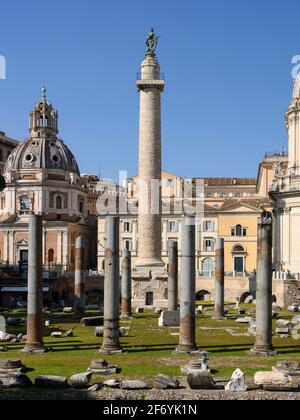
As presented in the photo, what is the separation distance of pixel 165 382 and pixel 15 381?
4.03 m

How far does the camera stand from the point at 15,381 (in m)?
17.6

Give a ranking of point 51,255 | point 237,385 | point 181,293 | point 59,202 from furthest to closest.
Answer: point 59,202 < point 51,255 < point 181,293 < point 237,385

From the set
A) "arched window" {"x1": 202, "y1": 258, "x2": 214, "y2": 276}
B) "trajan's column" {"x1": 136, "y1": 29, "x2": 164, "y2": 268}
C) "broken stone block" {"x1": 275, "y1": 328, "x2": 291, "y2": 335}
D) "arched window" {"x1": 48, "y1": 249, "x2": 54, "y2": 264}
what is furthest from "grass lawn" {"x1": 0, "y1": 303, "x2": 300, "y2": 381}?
"arched window" {"x1": 202, "y1": 258, "x2": 214, "y2": 276}

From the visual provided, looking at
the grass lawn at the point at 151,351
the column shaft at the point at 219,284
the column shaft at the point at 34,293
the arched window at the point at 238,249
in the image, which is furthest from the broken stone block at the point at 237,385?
the arched window at the point at 238,249

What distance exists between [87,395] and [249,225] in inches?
2080

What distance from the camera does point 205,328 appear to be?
110ft

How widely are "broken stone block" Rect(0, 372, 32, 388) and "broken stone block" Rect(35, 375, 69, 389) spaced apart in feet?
→ 0.98

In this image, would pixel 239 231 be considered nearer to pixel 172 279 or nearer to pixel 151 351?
pixel 172 279

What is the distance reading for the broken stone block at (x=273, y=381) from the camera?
56.1ft

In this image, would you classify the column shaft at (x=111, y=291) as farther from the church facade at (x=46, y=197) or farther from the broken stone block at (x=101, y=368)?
the church facade at (x=46, y=197)

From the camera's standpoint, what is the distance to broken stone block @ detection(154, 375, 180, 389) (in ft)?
56.1

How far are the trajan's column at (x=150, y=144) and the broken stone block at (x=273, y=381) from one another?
3006cm

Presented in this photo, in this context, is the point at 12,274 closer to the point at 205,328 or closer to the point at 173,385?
the point at 205,328

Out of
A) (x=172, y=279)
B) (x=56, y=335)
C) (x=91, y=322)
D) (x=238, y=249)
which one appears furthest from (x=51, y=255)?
(x=56, y=335)
